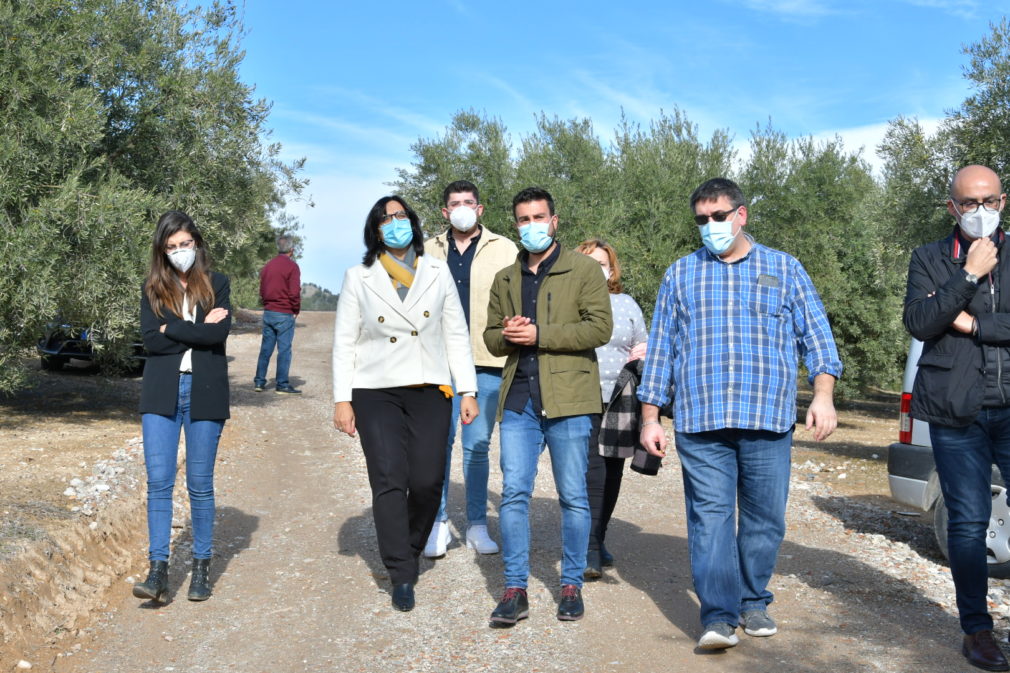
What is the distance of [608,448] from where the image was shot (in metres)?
6.22

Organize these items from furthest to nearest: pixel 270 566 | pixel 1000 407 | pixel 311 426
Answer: pixel 311 426 < pixel 270 566 < pixel 1000 407

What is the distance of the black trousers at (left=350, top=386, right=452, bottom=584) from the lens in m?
5.72

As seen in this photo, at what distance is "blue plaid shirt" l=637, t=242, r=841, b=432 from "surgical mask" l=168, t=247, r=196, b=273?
268 cm

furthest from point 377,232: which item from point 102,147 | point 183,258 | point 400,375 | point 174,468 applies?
point 102,147

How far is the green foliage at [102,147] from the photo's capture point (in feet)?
35.9

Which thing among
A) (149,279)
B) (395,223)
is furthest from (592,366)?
(149,279)

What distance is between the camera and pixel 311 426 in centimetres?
1338

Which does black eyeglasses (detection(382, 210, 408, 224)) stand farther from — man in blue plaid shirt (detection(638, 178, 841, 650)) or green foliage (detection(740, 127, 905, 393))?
green foliage (detection(740, 127, 905, 393))

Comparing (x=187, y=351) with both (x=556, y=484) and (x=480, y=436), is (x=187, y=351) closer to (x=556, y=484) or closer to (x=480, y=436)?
(x=480, y=436)

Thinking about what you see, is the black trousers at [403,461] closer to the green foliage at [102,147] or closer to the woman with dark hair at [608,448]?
the woman with dark hair at [608,448]

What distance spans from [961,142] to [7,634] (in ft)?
59.1

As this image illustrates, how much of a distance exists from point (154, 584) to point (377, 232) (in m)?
2.30

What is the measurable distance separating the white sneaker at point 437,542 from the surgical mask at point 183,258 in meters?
2.26

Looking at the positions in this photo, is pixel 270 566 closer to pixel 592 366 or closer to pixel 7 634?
pixel 7 634
